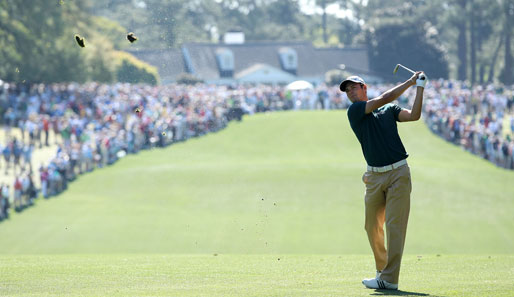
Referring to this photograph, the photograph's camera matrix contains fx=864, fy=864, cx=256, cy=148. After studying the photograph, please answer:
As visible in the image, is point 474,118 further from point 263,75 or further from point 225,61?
point 225,61

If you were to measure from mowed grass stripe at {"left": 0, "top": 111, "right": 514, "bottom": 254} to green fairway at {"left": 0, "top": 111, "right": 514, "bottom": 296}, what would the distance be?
0.07 m

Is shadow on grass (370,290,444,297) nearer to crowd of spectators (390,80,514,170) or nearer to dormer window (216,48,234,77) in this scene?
crowd of spectators (390,80,514,170)

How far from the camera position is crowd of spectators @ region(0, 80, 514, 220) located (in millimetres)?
38406

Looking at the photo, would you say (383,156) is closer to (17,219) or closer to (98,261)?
(98,261)

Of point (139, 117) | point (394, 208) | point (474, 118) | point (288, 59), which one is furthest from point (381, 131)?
point (288, 59)

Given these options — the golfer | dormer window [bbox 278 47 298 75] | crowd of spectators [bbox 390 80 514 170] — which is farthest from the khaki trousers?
dormer window [bbox 278 47 298 75]

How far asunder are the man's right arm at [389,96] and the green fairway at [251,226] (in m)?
1.87

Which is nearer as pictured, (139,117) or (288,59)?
(139,117)

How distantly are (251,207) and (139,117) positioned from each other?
13.1m

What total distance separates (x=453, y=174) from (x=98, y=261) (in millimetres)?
28897

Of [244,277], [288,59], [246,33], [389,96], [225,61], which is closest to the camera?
[389,96]

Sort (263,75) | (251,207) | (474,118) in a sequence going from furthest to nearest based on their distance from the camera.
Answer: (263,75)
(474,118)
(251,207)

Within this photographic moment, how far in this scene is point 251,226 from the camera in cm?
3123

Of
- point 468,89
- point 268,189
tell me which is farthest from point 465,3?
point 268,189
